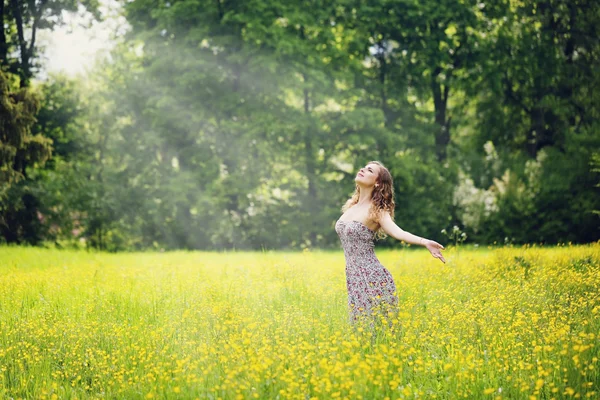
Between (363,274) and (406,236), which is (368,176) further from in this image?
(363,274)

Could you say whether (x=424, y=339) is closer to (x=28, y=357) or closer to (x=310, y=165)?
(x=28, y=357)

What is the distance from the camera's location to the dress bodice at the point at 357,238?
6730mm

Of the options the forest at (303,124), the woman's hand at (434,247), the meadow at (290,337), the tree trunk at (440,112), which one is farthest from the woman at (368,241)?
the tree trunk at (440,112)

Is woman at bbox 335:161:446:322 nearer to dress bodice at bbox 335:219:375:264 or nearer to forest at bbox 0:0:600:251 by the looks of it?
dress bodice at bbox 335:219:375:264

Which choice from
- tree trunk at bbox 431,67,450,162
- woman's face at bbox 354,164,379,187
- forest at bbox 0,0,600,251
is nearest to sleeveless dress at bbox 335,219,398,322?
woman's face at bbox 354,164,379,187

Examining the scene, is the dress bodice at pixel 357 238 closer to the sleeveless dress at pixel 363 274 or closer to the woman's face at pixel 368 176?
the sleeveless dress at pixel 363 274

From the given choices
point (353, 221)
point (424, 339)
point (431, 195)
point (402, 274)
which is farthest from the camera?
point (431, 195)

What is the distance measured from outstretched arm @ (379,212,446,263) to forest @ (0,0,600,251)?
15230 mm

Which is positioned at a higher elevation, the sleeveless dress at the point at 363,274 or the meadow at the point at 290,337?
the sleeveless dress at the point at 363,274

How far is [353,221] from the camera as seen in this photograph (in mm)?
6793

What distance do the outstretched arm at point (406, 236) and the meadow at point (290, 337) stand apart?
0.73 meters

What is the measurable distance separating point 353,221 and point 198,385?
101 inches

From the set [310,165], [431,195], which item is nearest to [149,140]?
[310,165]

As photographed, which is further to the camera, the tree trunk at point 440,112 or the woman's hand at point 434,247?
the tree trunk at point 440,112
